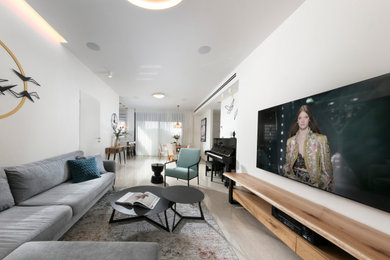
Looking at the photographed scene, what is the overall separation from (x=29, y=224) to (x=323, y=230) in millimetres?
2390

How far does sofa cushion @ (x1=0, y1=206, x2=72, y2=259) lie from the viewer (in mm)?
1058

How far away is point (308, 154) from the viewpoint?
1420mm

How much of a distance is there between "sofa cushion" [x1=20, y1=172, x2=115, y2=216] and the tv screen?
2540mm

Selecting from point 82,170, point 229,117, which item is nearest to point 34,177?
point 82,170

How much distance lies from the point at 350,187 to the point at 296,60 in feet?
4.51

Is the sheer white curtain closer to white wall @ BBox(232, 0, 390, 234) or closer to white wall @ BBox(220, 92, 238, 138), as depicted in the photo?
white wall @ BBox(220, 92, 238, 138)

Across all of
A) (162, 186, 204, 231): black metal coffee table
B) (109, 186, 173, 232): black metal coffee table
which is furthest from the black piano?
(109, 186, 173, 232): black metal coffee table

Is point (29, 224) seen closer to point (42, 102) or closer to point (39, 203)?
point (39, 203)

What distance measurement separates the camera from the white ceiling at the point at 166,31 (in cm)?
164

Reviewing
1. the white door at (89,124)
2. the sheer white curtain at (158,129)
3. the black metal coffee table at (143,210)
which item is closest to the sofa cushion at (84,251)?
the black metal coffee table at (143,210)

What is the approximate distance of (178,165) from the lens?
147 inches

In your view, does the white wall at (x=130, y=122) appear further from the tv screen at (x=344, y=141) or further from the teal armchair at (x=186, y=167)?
the tv screen at (x=344, y=141)

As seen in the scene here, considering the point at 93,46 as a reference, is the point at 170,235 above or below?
below

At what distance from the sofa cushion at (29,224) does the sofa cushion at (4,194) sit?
59 mm
